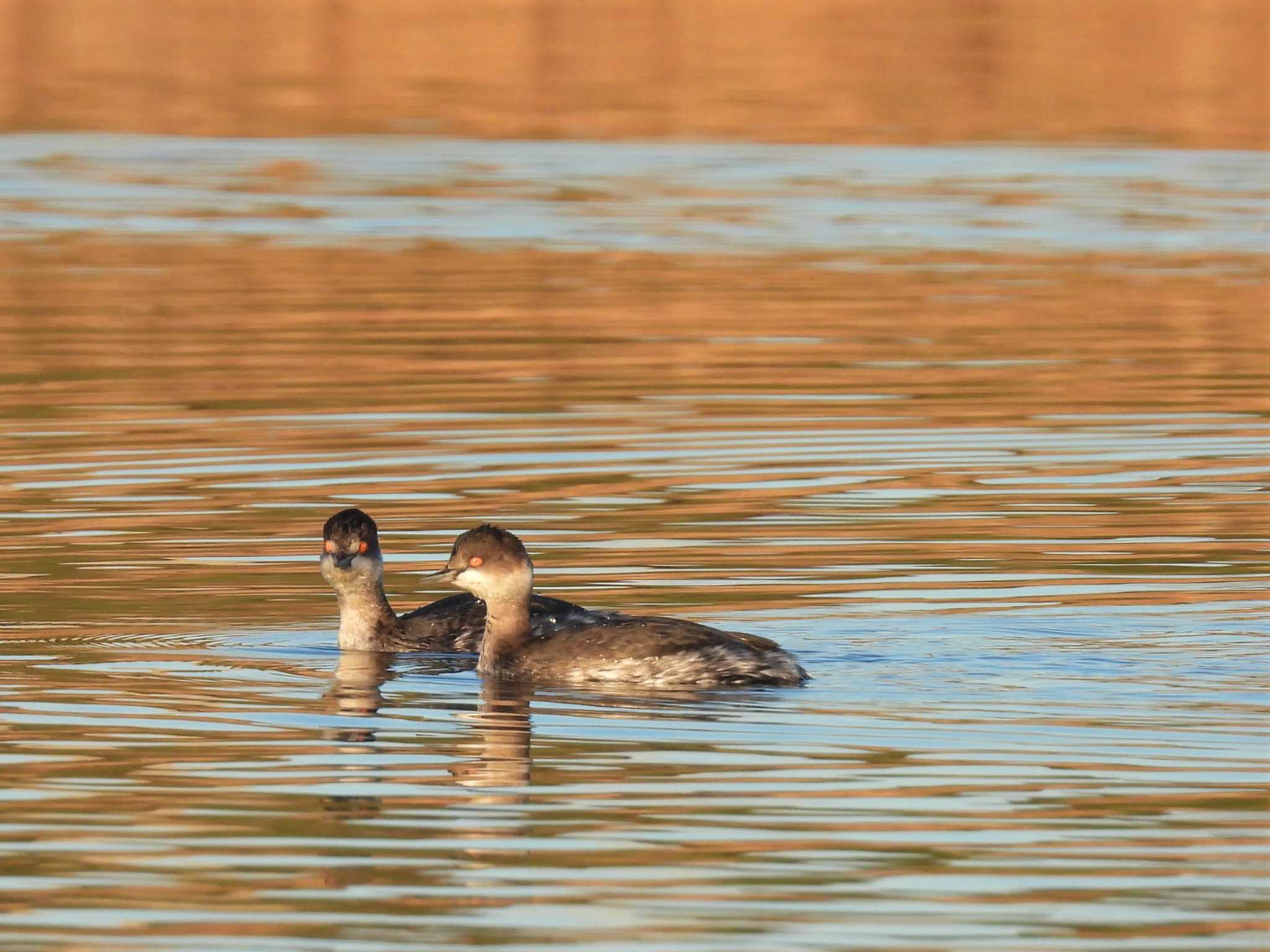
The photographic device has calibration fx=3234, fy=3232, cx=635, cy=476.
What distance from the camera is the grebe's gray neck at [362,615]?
1430 centimetres

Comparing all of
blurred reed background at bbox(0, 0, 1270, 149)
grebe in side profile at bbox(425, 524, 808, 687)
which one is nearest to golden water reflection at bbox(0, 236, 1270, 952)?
grebe in side profile at bbox(425, 524, 808, 687)

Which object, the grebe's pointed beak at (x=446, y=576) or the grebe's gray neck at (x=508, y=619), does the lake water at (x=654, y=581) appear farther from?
the grebe's pointed beak at (x=446, y=576)

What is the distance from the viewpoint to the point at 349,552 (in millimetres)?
14305

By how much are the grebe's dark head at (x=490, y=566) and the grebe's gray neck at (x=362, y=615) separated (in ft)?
2.15

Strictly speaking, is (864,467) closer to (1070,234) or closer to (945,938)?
(945,938)

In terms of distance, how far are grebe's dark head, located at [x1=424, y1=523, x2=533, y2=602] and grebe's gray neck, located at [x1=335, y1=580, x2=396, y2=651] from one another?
656 millimetres

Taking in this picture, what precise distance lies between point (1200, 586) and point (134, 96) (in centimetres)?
3941

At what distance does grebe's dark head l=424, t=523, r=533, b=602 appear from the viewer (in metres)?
13.7

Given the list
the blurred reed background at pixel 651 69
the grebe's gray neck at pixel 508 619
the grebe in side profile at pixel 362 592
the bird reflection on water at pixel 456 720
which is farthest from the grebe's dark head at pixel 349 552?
the blurred reed background at pixel 651 69

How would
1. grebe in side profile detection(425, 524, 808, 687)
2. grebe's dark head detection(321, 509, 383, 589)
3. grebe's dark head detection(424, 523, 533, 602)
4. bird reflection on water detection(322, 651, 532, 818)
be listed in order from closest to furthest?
bird reflection on water detection(322, 651, 532, 818) < grebe in side profile detection(425, 524, 808, 687) < grebe's dark head detection(424, 523, 533, 602) < grebe's dark head detection(321, 509, 383, 589)

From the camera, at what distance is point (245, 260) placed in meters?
31.0

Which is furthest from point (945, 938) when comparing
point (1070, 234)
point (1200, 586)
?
point (1070, 234)

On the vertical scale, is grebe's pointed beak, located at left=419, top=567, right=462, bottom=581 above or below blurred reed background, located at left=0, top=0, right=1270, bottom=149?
below

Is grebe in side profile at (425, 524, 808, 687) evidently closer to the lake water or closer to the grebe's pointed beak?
the grebe's pointed beak
